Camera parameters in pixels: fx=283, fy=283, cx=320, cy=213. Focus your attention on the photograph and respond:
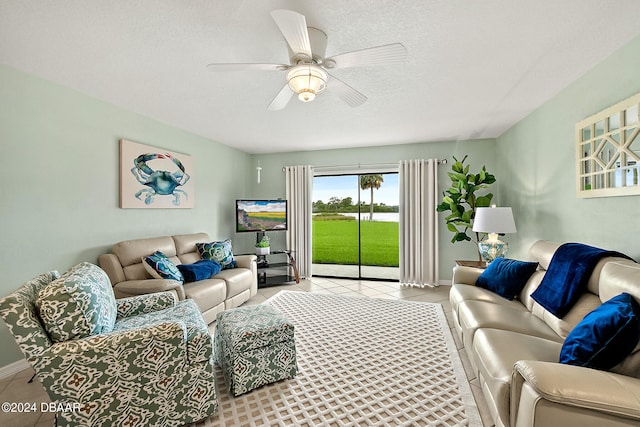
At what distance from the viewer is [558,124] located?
2.88 metres

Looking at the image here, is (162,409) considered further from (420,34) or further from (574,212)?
(574,212)

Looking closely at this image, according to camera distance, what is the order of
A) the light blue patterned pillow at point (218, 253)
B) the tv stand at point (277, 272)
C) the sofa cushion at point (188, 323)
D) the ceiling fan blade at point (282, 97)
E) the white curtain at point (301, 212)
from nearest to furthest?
the sofa cushion at point (188, 323) → the ceiling fan blade at point (282, 97) → the light blue patterned pillow at point (218, 253) → the tv stand at point (277, 272) → the white curtain at point (301, 212)

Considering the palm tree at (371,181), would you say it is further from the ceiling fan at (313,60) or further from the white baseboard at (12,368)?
the white baseboard at (12,368)

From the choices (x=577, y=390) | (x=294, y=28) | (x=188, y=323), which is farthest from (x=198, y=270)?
(x=577, y=390)

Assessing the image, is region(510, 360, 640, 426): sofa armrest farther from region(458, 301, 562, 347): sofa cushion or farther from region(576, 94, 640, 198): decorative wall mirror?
region(576, 94, 640, 198): decorative wall mirror

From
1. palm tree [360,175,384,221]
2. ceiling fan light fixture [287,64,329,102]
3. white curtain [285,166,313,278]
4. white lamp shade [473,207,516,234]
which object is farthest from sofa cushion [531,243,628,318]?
white curtain [285,166,313,278]

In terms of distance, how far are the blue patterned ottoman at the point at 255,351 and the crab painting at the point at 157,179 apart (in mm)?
2245

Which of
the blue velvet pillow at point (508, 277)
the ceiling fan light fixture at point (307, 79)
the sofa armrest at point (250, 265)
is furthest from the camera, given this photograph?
the sofa armrest at point (250, 265)

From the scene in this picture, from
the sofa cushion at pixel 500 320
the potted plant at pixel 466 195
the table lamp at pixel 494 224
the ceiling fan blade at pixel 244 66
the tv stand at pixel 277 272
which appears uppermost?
the ceiling fan blade at pixel 244 66

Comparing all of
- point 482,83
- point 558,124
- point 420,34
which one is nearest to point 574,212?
point 558,124

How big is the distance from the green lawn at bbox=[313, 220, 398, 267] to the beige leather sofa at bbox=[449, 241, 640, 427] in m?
3.06

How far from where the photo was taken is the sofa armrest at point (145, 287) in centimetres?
271

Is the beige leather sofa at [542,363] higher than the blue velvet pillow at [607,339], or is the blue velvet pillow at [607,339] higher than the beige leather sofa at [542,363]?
the blue velvet pillow at [607,339]

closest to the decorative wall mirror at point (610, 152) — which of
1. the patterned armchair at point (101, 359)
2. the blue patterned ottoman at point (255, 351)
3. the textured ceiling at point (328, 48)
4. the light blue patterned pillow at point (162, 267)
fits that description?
the textured ceiling at point (328, 48)
